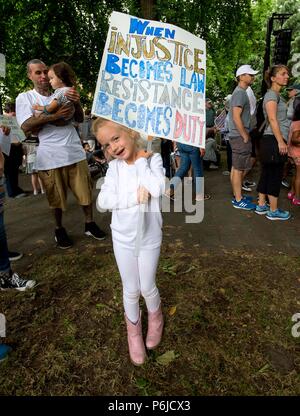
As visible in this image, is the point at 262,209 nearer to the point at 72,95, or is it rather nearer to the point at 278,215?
the point at 278,215

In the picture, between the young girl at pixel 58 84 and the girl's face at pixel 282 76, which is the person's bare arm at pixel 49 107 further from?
the girl's face at pixel 282 76

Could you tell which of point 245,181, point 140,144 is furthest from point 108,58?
point 245,181

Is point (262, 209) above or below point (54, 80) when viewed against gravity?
below

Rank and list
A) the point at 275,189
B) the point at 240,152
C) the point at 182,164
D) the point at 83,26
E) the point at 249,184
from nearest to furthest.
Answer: the point at 275,189
the point at 240,152
the point at 182,164
the point at 249,184
the point at 83,26

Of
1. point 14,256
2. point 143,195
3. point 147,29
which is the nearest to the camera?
point 143,195

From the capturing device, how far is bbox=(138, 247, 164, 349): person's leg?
1794 millimetres

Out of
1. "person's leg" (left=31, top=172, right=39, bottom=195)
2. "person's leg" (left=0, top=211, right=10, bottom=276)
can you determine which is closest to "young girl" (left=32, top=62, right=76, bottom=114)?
"person's leg" (left=0, top=211, right=10, bottom=276)

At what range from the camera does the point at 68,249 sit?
3.56 metres

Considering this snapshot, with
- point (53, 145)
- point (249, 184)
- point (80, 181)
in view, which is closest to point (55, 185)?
point (80, 181)

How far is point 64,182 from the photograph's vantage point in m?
3.38

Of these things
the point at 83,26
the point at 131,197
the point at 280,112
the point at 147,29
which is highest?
the point at 83,26

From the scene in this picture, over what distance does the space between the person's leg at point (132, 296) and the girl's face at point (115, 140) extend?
0.53 meters

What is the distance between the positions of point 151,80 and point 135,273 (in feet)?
3.79

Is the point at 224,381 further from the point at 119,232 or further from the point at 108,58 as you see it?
the point at 108,58
